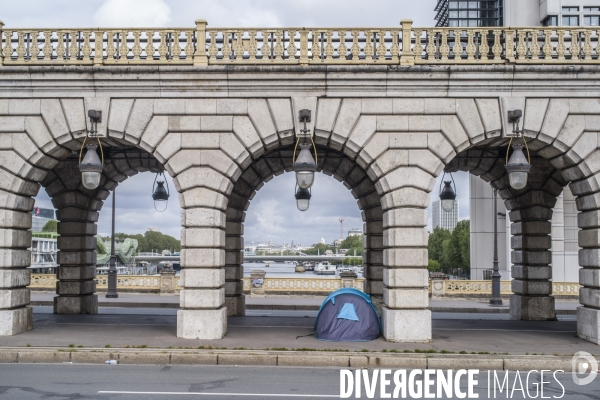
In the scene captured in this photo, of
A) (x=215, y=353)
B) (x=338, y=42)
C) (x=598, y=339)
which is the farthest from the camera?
(x=338, y=42)

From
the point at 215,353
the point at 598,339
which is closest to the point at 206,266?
the point at 215,353

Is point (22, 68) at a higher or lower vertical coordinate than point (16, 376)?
higher

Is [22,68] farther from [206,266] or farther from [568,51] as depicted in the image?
[568,51]

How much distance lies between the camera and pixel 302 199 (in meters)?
19.6

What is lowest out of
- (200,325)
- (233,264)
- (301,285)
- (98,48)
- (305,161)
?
(301,285)

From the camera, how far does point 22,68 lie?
46.9ft

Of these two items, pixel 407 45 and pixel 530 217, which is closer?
pixel 407 45

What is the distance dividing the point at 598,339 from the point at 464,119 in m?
5.73

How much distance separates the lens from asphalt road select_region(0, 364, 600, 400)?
961cm

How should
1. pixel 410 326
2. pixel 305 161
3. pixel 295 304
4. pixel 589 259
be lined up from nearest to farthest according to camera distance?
pixel 305 161
pixel 410 326
pixel 589 259
pixel 295 304

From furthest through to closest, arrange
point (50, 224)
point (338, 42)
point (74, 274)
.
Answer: point (50, 224) → point (74, 274) → point (338, 42)

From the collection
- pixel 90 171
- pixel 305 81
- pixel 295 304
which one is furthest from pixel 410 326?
pixel 295 304

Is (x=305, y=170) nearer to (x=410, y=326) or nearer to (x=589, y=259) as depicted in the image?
(x=410, y=326)

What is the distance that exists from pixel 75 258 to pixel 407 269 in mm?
10860
